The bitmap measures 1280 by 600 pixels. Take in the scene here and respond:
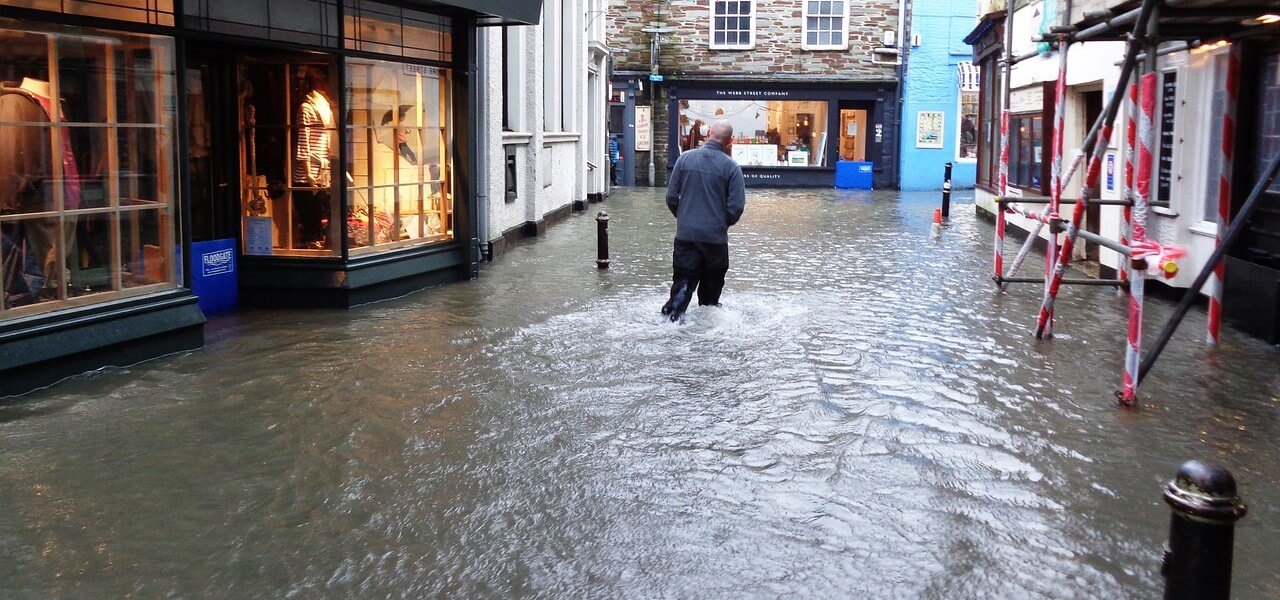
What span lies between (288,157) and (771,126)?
26434 millimetres

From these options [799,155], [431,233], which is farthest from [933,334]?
[799,155]

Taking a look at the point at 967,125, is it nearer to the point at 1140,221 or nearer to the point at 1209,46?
the point at 1209,46

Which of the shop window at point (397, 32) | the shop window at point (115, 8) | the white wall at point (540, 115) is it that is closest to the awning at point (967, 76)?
the white wall at point (540, 115)

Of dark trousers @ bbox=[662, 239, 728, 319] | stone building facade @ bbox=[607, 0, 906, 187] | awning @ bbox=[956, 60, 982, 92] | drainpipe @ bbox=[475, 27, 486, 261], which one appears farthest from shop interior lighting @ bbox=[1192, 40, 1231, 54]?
stone building facade @ bbox=[607, 0, 906, 187]

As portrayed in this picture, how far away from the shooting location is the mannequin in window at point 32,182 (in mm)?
7383

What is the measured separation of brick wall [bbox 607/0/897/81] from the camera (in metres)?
35.1

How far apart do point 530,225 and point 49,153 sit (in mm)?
10921

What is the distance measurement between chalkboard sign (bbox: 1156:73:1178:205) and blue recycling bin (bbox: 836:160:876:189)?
2270 cm

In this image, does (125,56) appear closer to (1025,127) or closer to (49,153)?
(49,153)

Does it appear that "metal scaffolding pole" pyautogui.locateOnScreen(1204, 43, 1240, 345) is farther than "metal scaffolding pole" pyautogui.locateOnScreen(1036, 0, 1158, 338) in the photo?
Yes

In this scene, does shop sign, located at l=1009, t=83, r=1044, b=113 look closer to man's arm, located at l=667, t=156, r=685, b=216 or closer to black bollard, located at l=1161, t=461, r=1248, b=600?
man's arm, located at l=667, t=156, r=685, b=216

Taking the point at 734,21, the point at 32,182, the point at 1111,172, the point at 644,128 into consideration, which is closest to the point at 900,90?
the point at 734,21

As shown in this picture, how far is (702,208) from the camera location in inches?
402

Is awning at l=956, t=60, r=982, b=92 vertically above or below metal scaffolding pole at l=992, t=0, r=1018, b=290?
above
